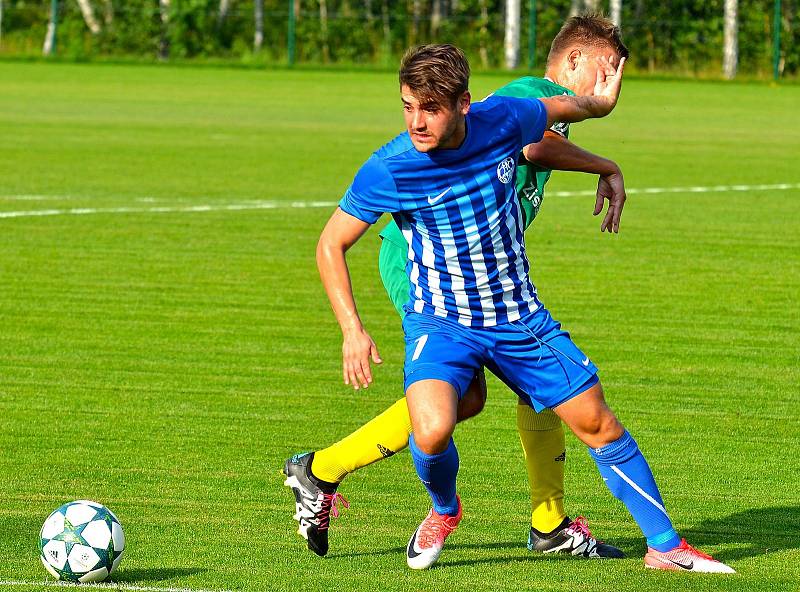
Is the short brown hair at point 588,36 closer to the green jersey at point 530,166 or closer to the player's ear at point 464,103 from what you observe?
the green jersey at point 530,166

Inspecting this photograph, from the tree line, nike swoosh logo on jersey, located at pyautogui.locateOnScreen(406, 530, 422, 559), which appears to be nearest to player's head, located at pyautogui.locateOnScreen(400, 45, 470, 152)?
nike swoosh logo on jersey, located at pyautogui.locateOnScreen(406, 530, 422, 559)

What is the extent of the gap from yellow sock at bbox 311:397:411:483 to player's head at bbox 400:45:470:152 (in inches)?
42.9

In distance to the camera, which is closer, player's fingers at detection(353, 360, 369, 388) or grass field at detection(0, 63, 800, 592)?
player's fingers at detection(353, 360, 369, 388)

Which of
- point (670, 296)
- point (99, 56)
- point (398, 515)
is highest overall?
point (398, 515)

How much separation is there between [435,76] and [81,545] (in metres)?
2.05

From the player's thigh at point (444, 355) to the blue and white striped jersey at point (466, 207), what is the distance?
5 centimetres

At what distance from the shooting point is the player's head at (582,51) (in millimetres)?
6363

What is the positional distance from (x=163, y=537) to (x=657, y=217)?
1171 centimetres

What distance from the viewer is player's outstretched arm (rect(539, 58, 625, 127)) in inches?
235

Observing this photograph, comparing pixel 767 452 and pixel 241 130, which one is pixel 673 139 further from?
pixel 767 452

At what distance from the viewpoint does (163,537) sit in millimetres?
6199

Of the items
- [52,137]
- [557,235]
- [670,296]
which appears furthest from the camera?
[52,137]

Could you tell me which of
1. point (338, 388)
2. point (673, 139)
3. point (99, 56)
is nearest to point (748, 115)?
point (673, 139)

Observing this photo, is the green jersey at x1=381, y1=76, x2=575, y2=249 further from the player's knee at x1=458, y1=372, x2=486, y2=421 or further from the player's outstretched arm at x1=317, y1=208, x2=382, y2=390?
the player's knee at x1=458, y1=372, x2=486, y2=421
